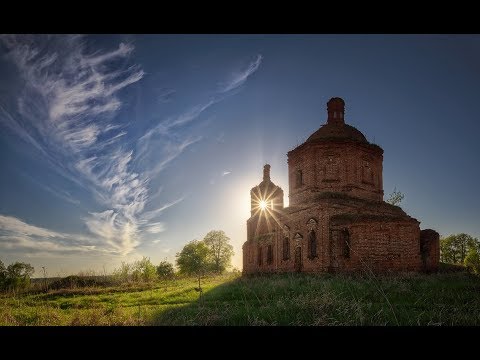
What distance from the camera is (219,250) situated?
64.4 meters

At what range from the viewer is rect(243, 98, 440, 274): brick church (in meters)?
20.4

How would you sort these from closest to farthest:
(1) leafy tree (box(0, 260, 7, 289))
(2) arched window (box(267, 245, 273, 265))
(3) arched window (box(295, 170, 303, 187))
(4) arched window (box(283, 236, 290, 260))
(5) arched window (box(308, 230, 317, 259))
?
(5) arched window (box(308, 230, 317, 259)), (4) arched window (box(283, 236, 290, 260)), (3) arched window (box(295, 170, 303, 187)), (2) arched window (box(267, 245, 273, 265)), (1) leafy tree (box(0, 260, 7, 289))

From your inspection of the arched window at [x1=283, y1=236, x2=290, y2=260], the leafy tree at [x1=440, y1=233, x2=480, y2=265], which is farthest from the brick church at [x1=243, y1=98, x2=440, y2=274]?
the leafy tree at [x1=440, y1=233, x2=480, y2=265]

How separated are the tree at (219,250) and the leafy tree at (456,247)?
3906 centimetres

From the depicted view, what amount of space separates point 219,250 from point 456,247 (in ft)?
142

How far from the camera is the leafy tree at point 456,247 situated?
5931 cm

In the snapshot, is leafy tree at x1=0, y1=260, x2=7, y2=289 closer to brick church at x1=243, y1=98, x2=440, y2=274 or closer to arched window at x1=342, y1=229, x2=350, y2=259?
brick church at x1=243, y1=98, x2=440, y2=274

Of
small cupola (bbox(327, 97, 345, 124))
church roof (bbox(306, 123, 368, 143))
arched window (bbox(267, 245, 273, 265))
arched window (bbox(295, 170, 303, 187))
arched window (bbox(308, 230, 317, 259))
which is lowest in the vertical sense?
arched window (bbox(267, 245, 273, 265))

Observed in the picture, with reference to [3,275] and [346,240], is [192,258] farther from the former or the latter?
[346,240]

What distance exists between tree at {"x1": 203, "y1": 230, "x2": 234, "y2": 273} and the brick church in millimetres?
34413
